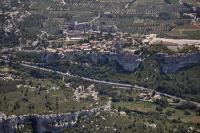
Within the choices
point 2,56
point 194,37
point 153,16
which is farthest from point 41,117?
point 153,16

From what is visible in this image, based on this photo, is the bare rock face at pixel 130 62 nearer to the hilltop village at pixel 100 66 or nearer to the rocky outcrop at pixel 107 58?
the rocky outcrop at pixel 107 58

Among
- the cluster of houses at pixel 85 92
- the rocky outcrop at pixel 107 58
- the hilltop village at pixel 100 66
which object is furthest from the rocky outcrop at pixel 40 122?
the rocky outcrop at pixel 107 58

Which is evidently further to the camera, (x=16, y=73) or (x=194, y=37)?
(x=194, y=37)

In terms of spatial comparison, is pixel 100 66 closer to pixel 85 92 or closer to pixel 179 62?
pixel 179 62

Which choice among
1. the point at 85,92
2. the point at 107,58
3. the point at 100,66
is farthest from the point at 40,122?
the point at 107,58

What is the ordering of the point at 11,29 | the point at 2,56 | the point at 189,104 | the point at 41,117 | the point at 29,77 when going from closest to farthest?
the point at 41,117 < the point at 189,104 < the point at 29,77 < the point at 2,56 < the point at 11,29

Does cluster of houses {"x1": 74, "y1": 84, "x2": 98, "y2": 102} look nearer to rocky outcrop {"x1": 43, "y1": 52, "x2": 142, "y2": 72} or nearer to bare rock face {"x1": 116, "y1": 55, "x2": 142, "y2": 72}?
bare rock face {"x1": 116, "y1": 55, "x2": 142, "y2": 72}

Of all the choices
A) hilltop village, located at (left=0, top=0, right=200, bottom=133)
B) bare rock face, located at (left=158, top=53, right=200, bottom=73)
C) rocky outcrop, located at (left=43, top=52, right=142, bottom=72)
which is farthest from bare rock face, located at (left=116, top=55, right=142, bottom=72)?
bare rock face, located at (left=158, top=53, right=200, bottom=73)

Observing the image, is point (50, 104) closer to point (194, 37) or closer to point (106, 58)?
point (106, 58)

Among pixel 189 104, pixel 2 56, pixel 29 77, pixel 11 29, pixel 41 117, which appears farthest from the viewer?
pixel 11 29
